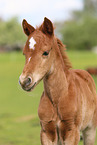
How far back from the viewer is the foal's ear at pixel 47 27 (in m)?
4.21

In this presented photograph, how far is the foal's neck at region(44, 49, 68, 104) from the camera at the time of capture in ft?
14.8

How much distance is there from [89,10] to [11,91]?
53829 mm

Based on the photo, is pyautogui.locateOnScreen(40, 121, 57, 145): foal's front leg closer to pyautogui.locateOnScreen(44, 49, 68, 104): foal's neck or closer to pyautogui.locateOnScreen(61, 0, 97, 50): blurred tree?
pyautogui.locateOnScreen(44, 49, 68, 104): foal's neck

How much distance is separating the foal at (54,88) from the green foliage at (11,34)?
2929 inches

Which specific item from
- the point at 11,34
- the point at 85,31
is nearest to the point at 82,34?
the point at 85,31

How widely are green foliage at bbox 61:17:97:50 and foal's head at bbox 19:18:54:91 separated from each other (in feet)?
192

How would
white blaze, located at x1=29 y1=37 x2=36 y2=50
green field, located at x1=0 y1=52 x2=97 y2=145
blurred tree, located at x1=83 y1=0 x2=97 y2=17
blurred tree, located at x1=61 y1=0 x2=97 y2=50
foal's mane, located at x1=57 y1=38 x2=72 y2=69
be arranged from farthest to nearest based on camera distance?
blurred tree, located at x1=83 y1=0 x2=97 y2=17 → blurred tree, located at x1=61 y1=0 x2=97 y2=50 → green field, located at x1=0 y1=52 x2=97 y2=145 → foal's mane, located at x1=57 y1=38 x2=72 y2=69 → white blaze, located at x1=29 y1=37 x2=36 y2=50

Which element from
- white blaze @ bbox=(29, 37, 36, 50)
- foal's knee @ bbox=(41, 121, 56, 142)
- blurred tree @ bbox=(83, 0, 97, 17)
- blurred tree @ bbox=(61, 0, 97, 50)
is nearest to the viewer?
white blaze @ bbox=(29, 37, 36, 50)

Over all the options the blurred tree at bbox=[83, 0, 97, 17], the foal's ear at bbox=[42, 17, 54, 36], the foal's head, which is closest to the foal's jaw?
the foal's head

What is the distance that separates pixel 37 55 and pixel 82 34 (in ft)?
208

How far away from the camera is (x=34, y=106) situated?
16062 millimetres

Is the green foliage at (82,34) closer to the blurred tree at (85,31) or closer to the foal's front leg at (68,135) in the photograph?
the blurred tree at (85,31)

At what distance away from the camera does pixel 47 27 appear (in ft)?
14.1

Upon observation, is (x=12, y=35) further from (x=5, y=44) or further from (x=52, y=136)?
(x=52, y=136)
